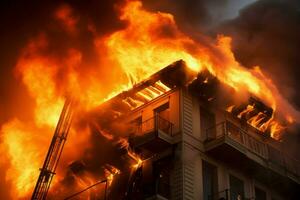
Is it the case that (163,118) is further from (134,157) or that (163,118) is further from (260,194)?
(260,194)

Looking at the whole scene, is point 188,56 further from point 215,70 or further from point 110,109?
point 110,109

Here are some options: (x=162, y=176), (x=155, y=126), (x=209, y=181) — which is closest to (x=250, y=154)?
(x=209, y=181)

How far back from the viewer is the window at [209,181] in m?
25.7

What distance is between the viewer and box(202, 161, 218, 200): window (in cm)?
2572

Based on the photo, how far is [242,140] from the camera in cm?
2823

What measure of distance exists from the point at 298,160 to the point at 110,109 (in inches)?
459

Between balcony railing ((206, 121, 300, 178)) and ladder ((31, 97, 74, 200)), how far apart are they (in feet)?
25.6

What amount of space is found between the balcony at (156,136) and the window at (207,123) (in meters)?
2.13

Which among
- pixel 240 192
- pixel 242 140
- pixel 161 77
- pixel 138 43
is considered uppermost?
pixel 138 43

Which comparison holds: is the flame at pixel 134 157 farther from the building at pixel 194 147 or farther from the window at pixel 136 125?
the window at pixel 136 125

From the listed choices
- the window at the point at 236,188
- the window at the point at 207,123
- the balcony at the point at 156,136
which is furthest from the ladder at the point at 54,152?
the window at the point at 236,188

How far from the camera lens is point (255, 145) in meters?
29.1

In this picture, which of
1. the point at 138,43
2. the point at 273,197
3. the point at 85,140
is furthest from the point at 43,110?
the point at 273,197

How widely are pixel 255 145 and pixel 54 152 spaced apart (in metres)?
11.0
